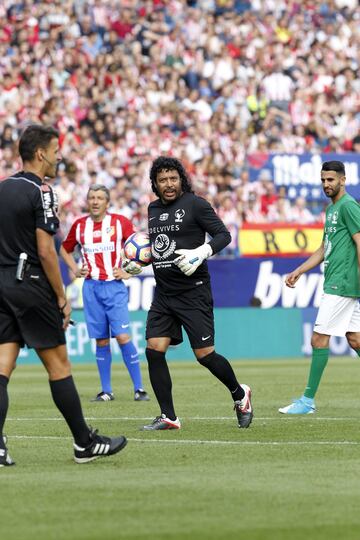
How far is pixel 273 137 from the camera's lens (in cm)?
3134

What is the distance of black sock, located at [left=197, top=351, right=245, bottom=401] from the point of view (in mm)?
11750

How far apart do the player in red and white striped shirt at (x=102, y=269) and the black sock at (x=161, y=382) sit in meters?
4.50

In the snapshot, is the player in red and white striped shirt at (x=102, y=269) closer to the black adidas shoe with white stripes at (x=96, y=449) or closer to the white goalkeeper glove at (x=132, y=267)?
the white goalkeeper glove at (x=132, y=267)

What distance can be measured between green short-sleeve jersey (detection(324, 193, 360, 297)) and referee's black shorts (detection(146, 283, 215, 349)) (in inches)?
66.5

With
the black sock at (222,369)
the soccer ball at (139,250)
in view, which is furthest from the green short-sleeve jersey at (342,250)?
the soccer ball at (139,250)

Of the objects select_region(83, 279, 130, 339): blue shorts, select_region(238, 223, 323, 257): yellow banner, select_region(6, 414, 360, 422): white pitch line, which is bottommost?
select_region(238, 223, 323, 257): yellow banner

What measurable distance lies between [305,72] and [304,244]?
7.95 m

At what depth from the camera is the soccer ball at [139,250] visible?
476 inches

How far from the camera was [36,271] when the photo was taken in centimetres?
912

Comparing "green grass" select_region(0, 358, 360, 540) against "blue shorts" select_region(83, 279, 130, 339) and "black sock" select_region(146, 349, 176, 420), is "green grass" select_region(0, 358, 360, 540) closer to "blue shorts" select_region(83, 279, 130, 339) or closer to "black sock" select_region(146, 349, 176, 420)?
"black sock" select_region(146, 349, 176, 420)

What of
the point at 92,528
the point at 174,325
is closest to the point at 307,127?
the point at 174,325

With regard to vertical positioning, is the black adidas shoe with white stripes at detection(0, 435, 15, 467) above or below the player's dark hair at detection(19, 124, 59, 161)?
below

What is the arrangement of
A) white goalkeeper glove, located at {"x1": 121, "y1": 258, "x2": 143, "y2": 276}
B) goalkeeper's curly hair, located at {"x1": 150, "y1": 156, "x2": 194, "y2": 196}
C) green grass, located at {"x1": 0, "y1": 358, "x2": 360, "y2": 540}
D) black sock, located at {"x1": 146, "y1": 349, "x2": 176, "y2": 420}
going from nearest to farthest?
green grass, located at {"x1": 0, "y1": 358, "x2": 360, "y2": 540}, goalkeeper's curly hair, located at {"x1": 150, "y1": 156, "x2": 194, "y2": 196}, black sock, located at {"x1": 146, "y1": 349, "x2": 176, "y2": 420}, white goalkeeper glove, located at {"x1": 121, "y1": 258, "x2": 143, "y2": 276}

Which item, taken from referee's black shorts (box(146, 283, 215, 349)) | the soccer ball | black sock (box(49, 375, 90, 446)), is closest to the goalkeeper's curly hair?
the soccer ball
